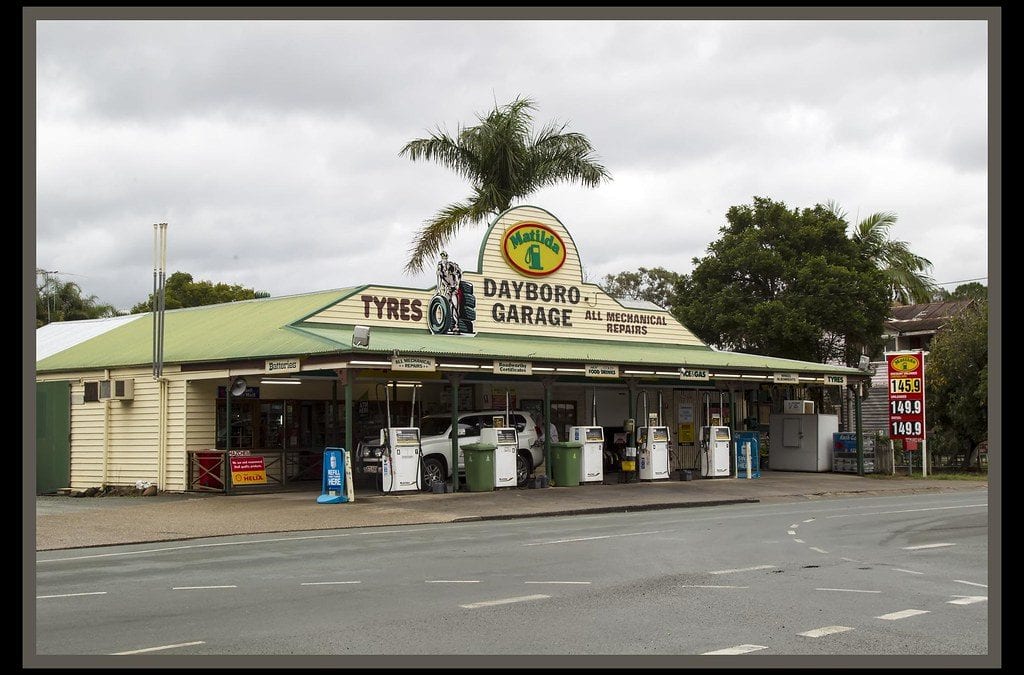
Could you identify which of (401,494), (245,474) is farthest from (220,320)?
(401,494)

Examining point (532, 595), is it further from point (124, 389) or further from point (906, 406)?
point (906, 406)

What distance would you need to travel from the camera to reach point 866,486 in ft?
101

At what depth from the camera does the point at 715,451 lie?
103ft

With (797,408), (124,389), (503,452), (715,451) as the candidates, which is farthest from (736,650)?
(797,408)

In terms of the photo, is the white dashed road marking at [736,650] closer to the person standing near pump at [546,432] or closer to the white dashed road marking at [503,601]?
the white dashed road marking at [503,601]

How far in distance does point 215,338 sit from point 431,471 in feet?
22.5

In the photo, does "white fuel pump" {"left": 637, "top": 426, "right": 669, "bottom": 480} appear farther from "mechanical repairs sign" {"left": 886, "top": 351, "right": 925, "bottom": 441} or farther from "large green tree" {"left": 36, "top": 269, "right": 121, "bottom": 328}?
"large green tree" {"left": 36, "top": 269, "right": 121, "bottom": 328}

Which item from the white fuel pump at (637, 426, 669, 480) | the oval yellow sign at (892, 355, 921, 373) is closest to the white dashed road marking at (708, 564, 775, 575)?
the white fuel pump at (637, 426, 669, 480)

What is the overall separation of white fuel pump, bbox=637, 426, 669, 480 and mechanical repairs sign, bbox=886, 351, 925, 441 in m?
8.97

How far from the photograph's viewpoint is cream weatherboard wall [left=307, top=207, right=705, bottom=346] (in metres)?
26.9

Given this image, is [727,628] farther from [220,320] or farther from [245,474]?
[220,320]

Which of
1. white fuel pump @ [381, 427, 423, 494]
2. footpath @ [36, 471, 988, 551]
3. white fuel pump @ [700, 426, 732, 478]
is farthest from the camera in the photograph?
white fuel pump @ [700, 426, 732, 478]

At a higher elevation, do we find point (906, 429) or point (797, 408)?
point (797, 408)

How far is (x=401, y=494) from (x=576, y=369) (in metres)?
5.64
